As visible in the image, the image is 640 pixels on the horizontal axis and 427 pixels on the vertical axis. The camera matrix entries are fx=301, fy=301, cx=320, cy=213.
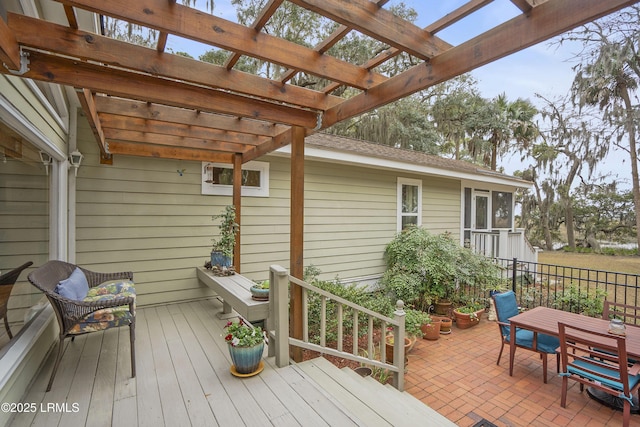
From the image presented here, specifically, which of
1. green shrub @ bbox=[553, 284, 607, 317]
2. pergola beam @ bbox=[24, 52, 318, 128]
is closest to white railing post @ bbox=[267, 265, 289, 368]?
pergola beam @ bbox=[24, 52, 318, 128]

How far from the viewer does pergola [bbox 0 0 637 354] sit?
1481 millimetres

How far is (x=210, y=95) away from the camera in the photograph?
239 centimetres

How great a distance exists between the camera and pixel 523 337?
3.76 m

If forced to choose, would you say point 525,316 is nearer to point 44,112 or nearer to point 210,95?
point 210,95

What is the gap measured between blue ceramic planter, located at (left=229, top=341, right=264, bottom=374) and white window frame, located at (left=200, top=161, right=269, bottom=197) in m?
2.83

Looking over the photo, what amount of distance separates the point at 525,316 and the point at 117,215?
5.52 meters

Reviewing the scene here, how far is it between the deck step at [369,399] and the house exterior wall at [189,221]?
2712 millimetres

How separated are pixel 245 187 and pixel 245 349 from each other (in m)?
3.07

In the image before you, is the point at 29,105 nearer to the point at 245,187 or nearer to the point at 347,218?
the point at 245,187

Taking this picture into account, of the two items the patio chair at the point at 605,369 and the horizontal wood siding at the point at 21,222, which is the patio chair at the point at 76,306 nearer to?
the horizontal wood siding at the point at 21,222

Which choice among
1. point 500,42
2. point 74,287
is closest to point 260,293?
point 74,287

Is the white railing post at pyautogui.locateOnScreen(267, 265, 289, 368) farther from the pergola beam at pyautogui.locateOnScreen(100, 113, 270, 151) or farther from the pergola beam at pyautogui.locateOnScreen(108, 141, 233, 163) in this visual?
the pergola beam at pyautogui.locateOnScreen(108, 141, 233, 163)

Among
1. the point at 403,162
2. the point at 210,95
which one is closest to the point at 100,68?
the point at 210,95

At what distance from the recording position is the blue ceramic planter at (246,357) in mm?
2543
